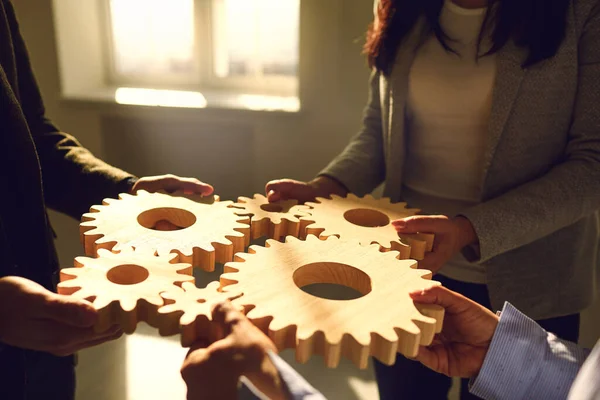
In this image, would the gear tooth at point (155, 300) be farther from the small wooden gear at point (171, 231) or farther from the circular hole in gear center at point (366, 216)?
the circular hole in gear center at point (366, 216)

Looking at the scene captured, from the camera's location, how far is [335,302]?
0.66 meters

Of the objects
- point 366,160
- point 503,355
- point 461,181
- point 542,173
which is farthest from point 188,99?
point 503,355

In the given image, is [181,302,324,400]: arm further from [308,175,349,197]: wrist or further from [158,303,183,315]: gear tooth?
[308,175,349,197]: wrist

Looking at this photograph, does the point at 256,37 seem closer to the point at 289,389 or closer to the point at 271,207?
the point at 271,207

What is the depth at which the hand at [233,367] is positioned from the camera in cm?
54

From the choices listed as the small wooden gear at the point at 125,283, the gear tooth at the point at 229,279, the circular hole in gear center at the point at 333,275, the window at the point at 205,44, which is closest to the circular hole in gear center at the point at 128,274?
the small wooden gear at the point at 125,283

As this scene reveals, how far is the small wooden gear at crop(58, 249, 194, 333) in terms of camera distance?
2.10 ft

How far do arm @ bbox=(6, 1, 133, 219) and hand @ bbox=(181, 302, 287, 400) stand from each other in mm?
552

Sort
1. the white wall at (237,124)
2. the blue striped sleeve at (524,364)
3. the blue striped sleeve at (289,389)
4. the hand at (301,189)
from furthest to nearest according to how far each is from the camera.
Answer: the white wall at (237,124)
the hand at (301,189)
the blue striped sleeve at (524,364)
the blue striped sleeve at (289,389)

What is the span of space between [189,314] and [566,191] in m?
0.73

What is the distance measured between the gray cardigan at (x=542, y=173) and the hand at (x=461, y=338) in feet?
0.66

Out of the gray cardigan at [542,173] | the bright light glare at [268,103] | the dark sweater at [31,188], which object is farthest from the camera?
the bright light glare at [268,103]

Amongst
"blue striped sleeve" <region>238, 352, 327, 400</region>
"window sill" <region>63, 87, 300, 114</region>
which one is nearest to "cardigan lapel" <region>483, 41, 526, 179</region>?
"blue striped sleeve" <region>238, 352, 327, 400</region>

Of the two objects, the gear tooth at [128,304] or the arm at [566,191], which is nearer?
the gear tooth at [128,304]
